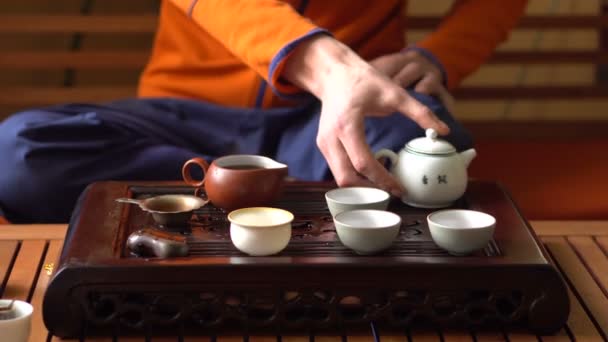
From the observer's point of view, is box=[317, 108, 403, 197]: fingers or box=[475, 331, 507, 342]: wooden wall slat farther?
box=[317, 108, 403, 197]: fingers

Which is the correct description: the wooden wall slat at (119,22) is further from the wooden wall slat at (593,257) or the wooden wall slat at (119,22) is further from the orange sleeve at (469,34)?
the wooden wall slat at (593,257)

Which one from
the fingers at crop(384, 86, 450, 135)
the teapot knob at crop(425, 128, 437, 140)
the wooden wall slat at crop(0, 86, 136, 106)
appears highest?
the fingers at crop(384, 86, 450, 135)

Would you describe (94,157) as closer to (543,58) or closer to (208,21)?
(208,21)

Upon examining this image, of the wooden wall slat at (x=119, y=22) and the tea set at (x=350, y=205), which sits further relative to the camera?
the wooden wall slat at (x=119, y=22)

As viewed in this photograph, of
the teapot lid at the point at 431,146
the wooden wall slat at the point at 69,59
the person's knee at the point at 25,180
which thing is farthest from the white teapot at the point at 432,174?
the wooden wall slat at the point at 69,59

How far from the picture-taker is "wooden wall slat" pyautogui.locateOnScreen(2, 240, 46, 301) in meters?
1.32

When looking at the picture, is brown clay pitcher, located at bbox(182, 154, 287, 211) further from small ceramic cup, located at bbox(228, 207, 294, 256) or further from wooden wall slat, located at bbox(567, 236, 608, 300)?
wooden wall slat, located at bbox(567, 236, 608, 300)

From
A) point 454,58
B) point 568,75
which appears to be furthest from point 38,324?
point 568,75

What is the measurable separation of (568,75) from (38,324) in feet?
6.61

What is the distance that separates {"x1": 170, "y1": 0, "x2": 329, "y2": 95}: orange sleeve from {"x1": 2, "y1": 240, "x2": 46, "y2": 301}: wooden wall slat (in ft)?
1.49

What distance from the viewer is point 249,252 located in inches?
48.5

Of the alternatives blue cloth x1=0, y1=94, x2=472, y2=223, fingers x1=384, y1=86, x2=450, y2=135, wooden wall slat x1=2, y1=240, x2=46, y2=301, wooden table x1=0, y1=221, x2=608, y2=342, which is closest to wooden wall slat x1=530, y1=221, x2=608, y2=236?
wooden table x1=0, y1=221, x2=608, y2=342

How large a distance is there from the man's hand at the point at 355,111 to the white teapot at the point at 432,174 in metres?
0.02

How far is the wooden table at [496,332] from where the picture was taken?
1.21 meters
